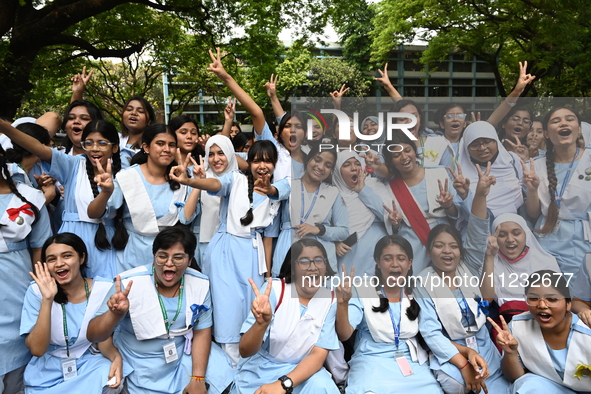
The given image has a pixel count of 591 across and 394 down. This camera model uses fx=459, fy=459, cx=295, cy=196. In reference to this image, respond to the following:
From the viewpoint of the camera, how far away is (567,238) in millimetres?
3174

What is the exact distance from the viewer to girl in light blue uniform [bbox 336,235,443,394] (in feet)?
9.48

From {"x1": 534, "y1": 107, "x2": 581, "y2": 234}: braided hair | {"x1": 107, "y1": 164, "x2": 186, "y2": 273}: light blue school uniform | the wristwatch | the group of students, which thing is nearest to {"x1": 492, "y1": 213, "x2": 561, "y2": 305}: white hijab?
the group of students

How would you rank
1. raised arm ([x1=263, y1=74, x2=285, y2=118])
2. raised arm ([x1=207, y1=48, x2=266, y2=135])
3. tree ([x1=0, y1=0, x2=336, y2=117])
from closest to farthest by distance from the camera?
1. raised arm ([x1=207, y1=48, x2=266, y2=135])
2. raised arm ([x1=263, y1=74, x2=285, y2=118])
3. tree ([x1=0, y1=0, x2=336, y2=117])

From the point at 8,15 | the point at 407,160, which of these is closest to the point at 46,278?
the point at 407,160

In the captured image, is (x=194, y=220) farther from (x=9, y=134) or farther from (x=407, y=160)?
(x=407, y=160)

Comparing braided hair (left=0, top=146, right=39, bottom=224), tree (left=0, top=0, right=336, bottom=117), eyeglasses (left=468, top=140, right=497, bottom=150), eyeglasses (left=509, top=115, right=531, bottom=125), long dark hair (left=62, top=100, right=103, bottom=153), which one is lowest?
braided hair (left=0, top=146, right=39, bottom=224)

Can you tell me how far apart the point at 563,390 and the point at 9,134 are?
3.78 meters

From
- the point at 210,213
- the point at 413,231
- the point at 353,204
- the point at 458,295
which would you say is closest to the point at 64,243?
the point at 210,213

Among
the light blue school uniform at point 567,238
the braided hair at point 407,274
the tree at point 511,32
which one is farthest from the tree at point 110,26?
the light blue school uniform at point 567,238

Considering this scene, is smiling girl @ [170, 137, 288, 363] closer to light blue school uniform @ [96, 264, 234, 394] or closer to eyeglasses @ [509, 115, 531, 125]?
light blue school uniform @ [96, 264, 234, 394]

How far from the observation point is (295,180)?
134 inches

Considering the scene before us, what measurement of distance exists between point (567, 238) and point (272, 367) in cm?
219

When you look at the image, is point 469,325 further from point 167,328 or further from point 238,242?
point 167,328

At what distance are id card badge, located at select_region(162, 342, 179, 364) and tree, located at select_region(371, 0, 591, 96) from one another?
809cm
